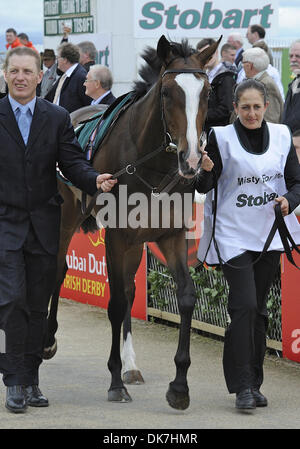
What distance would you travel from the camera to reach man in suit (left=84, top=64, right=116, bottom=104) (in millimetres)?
8977

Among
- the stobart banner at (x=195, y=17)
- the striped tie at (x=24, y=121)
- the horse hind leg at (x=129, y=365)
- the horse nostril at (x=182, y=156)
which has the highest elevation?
the stobart banner at (x=195, y=17)

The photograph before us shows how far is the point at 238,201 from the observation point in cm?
543

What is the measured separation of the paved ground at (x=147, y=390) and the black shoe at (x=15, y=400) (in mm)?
45

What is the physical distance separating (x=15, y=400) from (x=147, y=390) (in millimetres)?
1122

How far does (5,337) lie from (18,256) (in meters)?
0.49

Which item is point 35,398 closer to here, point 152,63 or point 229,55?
point 152,63

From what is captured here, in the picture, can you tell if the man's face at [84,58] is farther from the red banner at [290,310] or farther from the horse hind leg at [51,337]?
the red banner at [290,310]

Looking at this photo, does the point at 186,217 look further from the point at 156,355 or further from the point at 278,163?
the point at 156,355

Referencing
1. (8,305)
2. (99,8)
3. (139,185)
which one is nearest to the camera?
(8,305)

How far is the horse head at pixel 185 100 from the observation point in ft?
16.2

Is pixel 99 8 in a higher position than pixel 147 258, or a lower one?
higher

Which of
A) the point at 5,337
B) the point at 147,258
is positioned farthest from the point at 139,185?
the point at 147,258

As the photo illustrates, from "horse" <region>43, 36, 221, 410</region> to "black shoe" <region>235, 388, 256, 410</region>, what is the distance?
0.31m

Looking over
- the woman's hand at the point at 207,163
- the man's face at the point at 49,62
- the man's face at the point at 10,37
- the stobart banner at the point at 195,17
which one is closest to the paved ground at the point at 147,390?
the woman's hand at the point at 207,163
